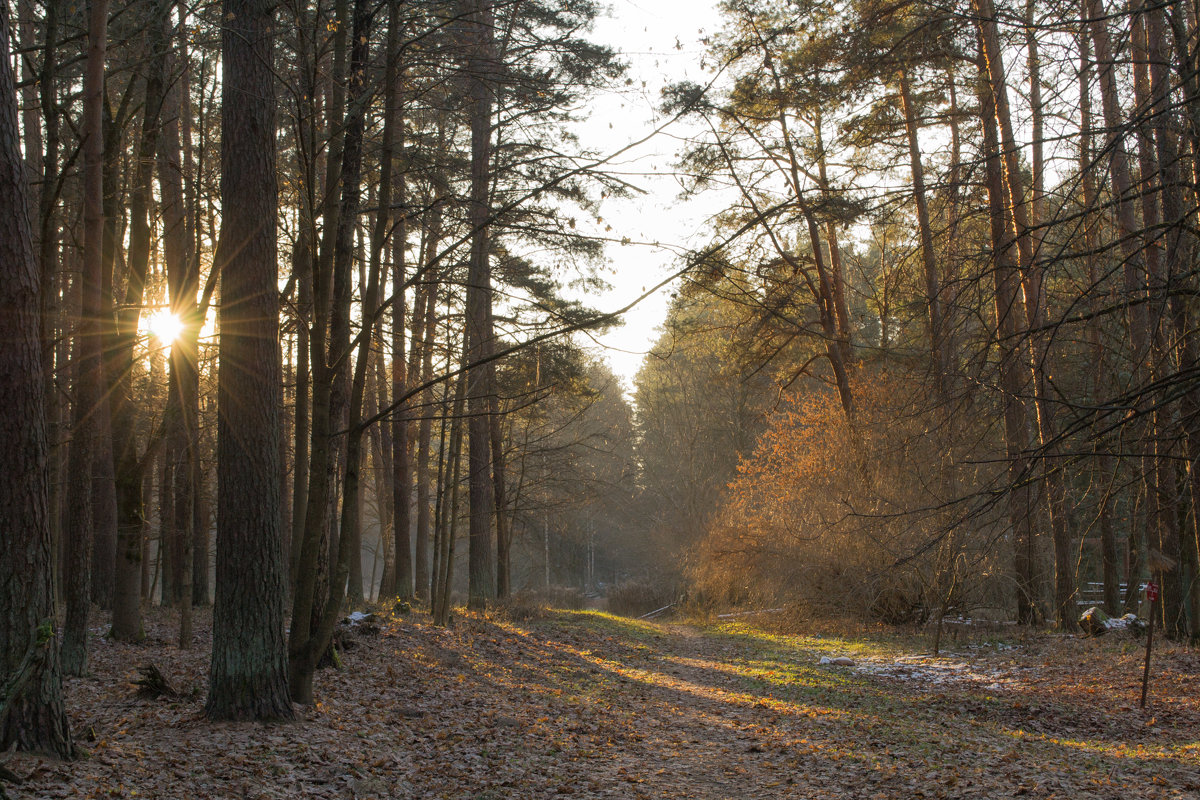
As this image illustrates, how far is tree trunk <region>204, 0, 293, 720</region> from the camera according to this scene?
19.7 feet

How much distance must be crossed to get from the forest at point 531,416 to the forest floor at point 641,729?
2.3 inches

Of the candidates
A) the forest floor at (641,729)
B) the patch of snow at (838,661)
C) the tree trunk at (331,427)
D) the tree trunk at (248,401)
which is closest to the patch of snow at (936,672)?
the forest floor at (641,729)

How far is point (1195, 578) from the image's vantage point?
10125 mm

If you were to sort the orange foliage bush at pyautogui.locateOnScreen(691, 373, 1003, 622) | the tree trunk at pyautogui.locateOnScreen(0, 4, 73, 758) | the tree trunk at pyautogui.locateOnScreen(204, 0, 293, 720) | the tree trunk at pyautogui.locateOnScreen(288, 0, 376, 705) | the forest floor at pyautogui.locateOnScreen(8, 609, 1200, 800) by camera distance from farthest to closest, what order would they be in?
the orange foliage bush at pyautogui.locateOnScreen(691, 373, 1003, 622) < the tree trunk at pyautogui.locateOnScreen(288, 0, 376, 705) < the tree trunk at pyautogui.locateOnScreen(204, 0, 293, 720) < the forest floor at pyautogui.locateOnScreen(8, 609, 1200, 800) < the tree trunk at pyautogui.locateOnScreen(0, 4, 73, 758)

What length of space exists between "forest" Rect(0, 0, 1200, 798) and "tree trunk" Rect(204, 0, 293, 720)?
2 cm

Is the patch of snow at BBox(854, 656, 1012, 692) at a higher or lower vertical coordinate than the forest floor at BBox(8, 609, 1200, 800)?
lower

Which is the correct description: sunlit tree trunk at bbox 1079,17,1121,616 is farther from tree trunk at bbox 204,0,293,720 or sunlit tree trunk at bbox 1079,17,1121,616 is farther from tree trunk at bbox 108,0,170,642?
tree trunk at bbox 108,0,170,642

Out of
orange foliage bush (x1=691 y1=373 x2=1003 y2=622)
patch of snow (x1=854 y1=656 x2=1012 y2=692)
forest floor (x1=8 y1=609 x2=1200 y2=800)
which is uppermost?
orange foliage bush (x1=691 y1=373 x2=1003 y2=622)

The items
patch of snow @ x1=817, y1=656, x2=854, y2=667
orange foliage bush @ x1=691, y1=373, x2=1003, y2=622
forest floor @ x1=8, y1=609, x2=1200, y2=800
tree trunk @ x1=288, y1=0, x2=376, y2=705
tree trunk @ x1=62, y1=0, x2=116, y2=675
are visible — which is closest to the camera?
forest floor @ x1=8, y1=609, x2=1200, y2=800

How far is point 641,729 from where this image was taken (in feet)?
25.0

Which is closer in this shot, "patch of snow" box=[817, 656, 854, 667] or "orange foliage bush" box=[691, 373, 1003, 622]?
"patch of snow" box=[817, 656, 854, 667]

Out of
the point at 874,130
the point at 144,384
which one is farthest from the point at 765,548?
the point at 144,384

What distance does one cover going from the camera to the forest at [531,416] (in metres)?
4.89

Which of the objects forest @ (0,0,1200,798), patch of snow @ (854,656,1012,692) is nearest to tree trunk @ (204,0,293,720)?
forest @ (0,0,1200,798)
